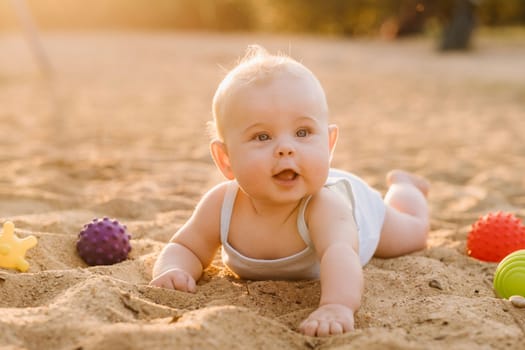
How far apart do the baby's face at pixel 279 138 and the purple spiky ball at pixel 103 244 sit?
729 millimetres

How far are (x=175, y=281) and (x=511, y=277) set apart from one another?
120 centimetres

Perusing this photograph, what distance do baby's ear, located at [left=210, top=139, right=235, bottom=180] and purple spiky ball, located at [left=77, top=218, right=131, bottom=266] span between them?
612 mm

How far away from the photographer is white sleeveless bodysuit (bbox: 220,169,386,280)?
8.52 feet

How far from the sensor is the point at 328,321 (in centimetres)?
207

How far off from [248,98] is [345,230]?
573mm

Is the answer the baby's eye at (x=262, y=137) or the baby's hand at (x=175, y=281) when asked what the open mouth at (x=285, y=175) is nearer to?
the baby's eye at (x=262, y=137)

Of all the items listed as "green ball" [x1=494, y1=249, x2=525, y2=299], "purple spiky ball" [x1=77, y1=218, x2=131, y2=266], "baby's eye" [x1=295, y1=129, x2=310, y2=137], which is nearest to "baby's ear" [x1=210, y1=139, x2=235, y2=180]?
"baby's eye" [x1=295, y1=129, x2=310, y2=137]

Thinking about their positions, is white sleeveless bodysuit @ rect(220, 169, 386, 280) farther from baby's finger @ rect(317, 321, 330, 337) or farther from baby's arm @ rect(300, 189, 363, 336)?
baby's finger @ rect(317, 321, 330, 337)

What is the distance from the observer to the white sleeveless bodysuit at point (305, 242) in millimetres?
2596

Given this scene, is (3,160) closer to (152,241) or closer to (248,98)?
(152,241)

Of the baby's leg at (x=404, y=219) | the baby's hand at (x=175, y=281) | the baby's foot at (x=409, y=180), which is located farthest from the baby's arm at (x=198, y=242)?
the baby's foot at (x=409, y=180)

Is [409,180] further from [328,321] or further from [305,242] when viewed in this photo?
[328,321]

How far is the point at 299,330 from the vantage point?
209cm

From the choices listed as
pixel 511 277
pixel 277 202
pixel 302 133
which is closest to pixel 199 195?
pixel 277 202
